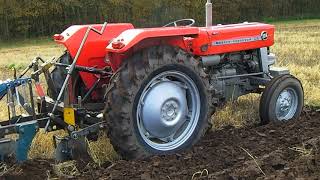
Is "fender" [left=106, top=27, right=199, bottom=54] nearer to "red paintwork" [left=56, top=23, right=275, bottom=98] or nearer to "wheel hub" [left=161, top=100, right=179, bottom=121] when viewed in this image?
"red paintwork" [left=56, top=23, right=275, bottom=98]

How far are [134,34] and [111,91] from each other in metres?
0.52

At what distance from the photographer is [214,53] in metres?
5.36

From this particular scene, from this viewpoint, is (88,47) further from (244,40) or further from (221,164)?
(244,40)

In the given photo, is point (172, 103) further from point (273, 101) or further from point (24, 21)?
point (24, 21)

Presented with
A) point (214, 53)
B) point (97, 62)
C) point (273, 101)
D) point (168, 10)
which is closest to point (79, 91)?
point (97, 62)

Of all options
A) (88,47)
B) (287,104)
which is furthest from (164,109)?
(287,104)

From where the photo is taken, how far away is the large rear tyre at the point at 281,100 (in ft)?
18.4

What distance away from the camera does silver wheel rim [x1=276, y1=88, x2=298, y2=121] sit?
5750 mm

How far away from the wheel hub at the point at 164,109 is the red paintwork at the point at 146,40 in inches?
15.9

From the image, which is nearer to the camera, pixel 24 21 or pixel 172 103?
pixel 172 103

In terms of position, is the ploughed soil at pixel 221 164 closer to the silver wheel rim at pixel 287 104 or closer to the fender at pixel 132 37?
the silver wheel rim at pixel 287 104

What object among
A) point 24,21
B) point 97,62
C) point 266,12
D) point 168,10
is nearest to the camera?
point 97,62

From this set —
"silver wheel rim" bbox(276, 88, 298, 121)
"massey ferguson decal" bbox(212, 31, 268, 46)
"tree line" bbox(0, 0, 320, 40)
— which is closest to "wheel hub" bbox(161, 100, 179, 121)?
"massey ferguson decal" bbox(212, 31, 268, 46)

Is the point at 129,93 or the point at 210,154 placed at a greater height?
the point at 129,93
